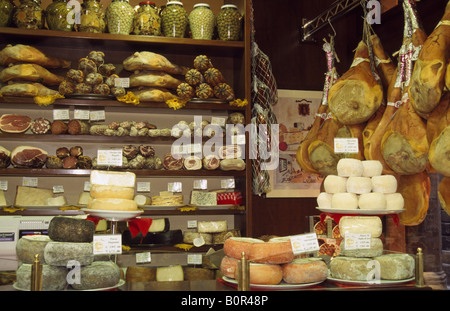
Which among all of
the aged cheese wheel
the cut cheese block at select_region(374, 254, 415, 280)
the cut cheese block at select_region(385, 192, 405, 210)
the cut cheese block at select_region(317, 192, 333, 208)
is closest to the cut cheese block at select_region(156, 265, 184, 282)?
the aged cheese wheel

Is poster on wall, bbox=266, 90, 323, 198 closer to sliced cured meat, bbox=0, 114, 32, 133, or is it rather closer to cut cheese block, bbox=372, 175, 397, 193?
sliced cured meat, bbox=0, 114, 32, 133

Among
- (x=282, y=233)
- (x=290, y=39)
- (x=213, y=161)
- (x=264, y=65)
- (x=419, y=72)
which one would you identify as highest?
(x=290, y=39)

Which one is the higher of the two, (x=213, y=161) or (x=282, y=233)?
(x=213, y=161)

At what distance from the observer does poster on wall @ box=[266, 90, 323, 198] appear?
448 cm

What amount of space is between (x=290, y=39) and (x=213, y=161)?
158 cm

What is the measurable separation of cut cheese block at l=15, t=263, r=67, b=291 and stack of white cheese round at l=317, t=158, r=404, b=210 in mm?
1167

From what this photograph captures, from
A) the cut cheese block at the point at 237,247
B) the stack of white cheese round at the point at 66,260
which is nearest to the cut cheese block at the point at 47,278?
the stack of white cheese round at the point at 66,260

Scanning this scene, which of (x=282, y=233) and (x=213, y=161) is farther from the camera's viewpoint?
(x=282, y=233)

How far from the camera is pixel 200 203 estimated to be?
12.9 feet
